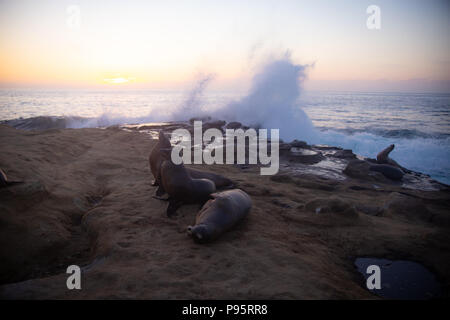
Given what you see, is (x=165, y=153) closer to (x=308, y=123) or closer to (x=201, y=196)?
(x=201, y=196)

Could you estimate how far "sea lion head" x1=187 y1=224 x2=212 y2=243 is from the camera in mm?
3426

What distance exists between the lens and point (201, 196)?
491 centimetres

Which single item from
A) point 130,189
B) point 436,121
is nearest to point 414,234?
point 130,189

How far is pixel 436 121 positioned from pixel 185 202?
76.4ft

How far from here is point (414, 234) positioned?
410 cm

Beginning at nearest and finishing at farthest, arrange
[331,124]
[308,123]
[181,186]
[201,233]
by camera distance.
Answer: [201,233] < [181,186] < [308,123] < [331,124]

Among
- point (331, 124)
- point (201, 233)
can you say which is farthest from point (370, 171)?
point (331, 124)

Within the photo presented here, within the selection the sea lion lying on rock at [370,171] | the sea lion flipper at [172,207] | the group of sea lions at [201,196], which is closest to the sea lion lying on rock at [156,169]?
the group of sea lions at [201,196]

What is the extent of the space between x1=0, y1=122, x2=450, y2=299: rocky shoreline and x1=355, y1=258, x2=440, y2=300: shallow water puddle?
124mm

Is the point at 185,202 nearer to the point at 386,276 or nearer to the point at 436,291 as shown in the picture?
the point at 386,276

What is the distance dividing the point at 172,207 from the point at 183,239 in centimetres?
102

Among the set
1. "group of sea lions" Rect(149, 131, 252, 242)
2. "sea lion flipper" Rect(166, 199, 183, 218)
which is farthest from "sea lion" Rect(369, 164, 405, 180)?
"sea lion flipper" Rect(166, 199, 183, 218)

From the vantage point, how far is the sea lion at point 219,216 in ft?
11.4
